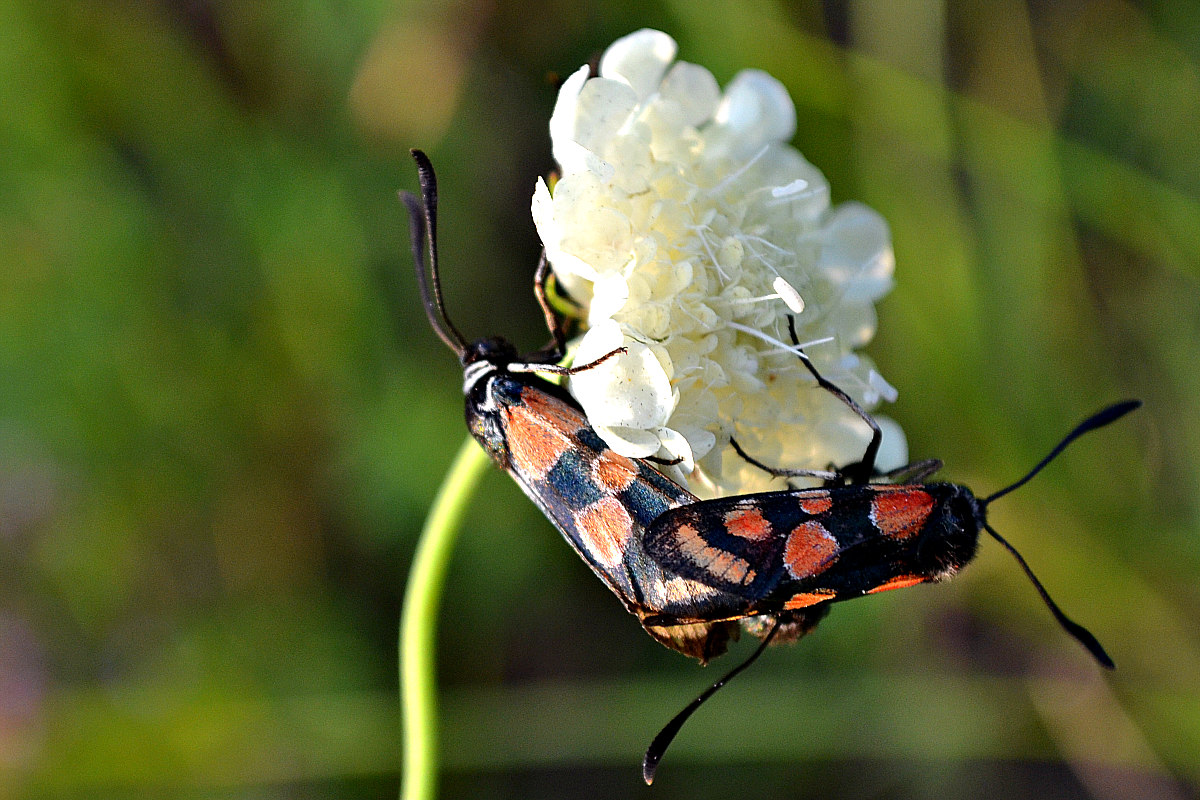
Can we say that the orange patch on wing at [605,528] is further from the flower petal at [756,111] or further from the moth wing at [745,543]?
the flower petal at [756,111]

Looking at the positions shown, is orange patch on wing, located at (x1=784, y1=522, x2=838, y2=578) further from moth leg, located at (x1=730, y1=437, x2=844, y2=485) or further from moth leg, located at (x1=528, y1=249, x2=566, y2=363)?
moth leg, located at (x1=528, y1=249, x2=566, y2=363)

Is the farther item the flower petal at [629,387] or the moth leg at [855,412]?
the moth leg at [855,412]

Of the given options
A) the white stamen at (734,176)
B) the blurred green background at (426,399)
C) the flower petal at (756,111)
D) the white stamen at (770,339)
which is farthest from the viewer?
the blurred green background at (426,399)

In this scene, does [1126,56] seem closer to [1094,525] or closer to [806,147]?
[806,147]

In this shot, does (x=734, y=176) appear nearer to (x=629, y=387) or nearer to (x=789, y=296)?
(x=789, y=296)

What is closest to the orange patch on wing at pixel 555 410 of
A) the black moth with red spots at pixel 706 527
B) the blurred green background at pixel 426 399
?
the black moth with red spots at pixel 706 527

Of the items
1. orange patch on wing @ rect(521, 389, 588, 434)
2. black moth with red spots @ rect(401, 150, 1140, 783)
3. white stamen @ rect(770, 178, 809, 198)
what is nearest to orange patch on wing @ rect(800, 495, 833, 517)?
black moth with red spots @ rect(401, 150, 1140, 783)

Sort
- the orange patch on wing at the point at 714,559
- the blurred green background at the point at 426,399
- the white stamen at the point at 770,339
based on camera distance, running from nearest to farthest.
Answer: the orange patch on wing at the point at 714,559 → the white stamen at the point at 770,339 → the blurred green background at the point at 426,399

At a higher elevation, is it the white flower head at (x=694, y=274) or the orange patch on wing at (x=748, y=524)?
the white flower head at (x=694, y=274)
